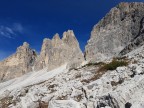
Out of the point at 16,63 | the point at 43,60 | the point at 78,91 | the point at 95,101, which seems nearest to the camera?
the point at 95,101

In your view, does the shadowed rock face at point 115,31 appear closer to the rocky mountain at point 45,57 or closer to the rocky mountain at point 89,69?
the rocky mountain at point 89,69

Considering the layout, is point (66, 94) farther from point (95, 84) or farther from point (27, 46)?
point (27, 46)

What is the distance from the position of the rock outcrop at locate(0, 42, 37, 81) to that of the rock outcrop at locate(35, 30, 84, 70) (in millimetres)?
14851

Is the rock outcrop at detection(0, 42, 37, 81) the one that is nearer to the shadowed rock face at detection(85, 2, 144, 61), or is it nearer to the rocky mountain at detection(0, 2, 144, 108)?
the rocky mountain at detection(0, 2, 144, 108)

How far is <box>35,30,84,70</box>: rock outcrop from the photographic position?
14950 cm

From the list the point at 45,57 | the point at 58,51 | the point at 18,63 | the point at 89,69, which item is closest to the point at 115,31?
the point at 58,51

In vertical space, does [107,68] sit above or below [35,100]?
above

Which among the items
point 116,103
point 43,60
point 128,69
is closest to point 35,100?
point 128,69

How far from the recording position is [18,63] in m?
186

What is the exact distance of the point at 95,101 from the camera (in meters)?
19.2

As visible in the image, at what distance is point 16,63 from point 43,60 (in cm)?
2418

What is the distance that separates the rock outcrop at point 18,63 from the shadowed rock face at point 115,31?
264ft

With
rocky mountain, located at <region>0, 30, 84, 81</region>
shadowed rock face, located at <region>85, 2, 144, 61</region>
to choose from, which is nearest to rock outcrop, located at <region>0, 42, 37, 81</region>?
rocky mountain, located at <region>0, 30, 84, 81</region>

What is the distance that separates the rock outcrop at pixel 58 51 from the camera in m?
150
